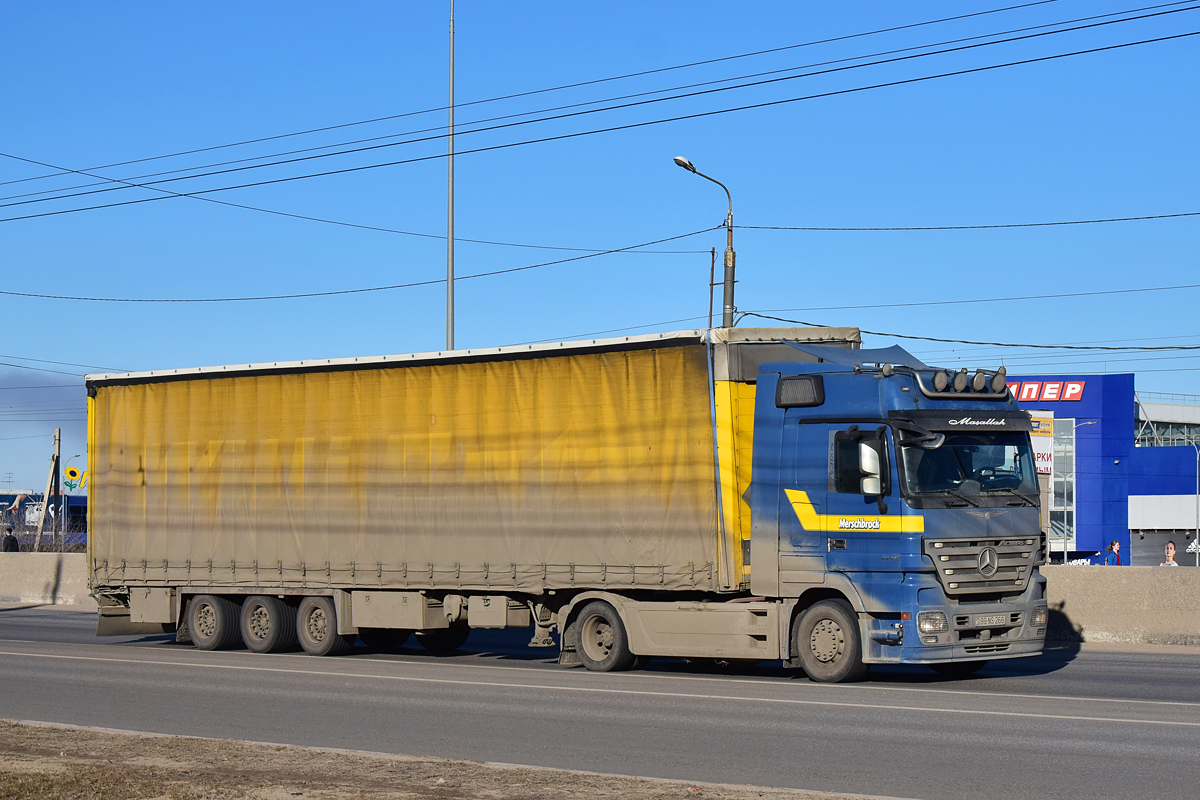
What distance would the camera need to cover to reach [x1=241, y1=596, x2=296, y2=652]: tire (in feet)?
63.8

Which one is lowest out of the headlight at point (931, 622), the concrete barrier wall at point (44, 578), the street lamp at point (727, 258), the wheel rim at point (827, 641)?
the concrete barrier wall at point (44, 578)

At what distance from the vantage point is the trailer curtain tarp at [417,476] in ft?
Result: 52.7

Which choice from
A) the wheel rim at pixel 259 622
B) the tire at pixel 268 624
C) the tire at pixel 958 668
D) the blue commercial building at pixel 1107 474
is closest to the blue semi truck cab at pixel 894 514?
the tire at pixel 958 668

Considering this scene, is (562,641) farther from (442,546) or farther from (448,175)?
(448,175)

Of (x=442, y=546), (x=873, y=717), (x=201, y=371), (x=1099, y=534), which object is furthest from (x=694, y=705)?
(x=1099, y=534)

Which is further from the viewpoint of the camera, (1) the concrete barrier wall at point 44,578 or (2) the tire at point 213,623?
(1) the concrete barrier wall at point 44,578

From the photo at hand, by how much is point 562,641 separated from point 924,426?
5.18 m

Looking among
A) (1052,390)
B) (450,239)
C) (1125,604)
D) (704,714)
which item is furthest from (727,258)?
(1052,390)

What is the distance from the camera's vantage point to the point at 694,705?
Answer: 1302 cm

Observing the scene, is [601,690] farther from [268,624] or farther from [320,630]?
[268,624]

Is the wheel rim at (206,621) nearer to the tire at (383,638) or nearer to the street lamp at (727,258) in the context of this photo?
the tire at (383,638)

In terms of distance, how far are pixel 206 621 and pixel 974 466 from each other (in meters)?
11.2

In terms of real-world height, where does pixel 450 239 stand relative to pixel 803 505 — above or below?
above

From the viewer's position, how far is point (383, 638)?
20.2 metres
